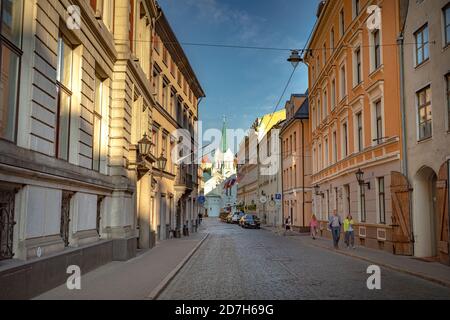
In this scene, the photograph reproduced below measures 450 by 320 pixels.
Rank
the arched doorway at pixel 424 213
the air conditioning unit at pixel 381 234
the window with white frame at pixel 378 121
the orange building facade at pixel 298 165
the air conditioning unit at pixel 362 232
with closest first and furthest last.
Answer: the arched doorway at pixel 424 213
the air conditioning unit at pixel 381 234
the window with white frame at pixel 378 121
the air conditioning unit at pixel 362 232
the orange building facade at pixel 298 165

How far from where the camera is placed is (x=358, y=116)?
24469 millimetres

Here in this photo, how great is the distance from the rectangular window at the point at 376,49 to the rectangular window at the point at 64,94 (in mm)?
13734

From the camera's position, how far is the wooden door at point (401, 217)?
18.1 meters

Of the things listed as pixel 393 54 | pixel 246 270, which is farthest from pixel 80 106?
pixel 393 54

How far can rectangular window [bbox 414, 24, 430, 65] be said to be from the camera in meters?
17.0

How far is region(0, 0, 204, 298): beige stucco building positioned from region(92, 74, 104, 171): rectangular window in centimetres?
6

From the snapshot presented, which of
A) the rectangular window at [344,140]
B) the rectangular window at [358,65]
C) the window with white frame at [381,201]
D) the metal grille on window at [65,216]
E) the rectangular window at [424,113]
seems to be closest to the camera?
the metal grille on window at [65,216]

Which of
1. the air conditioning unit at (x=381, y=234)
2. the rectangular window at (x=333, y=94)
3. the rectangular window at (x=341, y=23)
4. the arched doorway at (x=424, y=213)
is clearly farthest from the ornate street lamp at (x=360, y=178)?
the rectangular window at (x=341, y=23)

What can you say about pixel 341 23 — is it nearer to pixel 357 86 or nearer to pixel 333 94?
pixel 333 94

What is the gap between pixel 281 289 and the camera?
10.7 metres

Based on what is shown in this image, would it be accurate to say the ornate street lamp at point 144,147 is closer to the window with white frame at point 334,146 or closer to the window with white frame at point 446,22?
the window with white frame at point 446,22

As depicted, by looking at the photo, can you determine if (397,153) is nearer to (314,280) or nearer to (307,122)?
(314,280)
